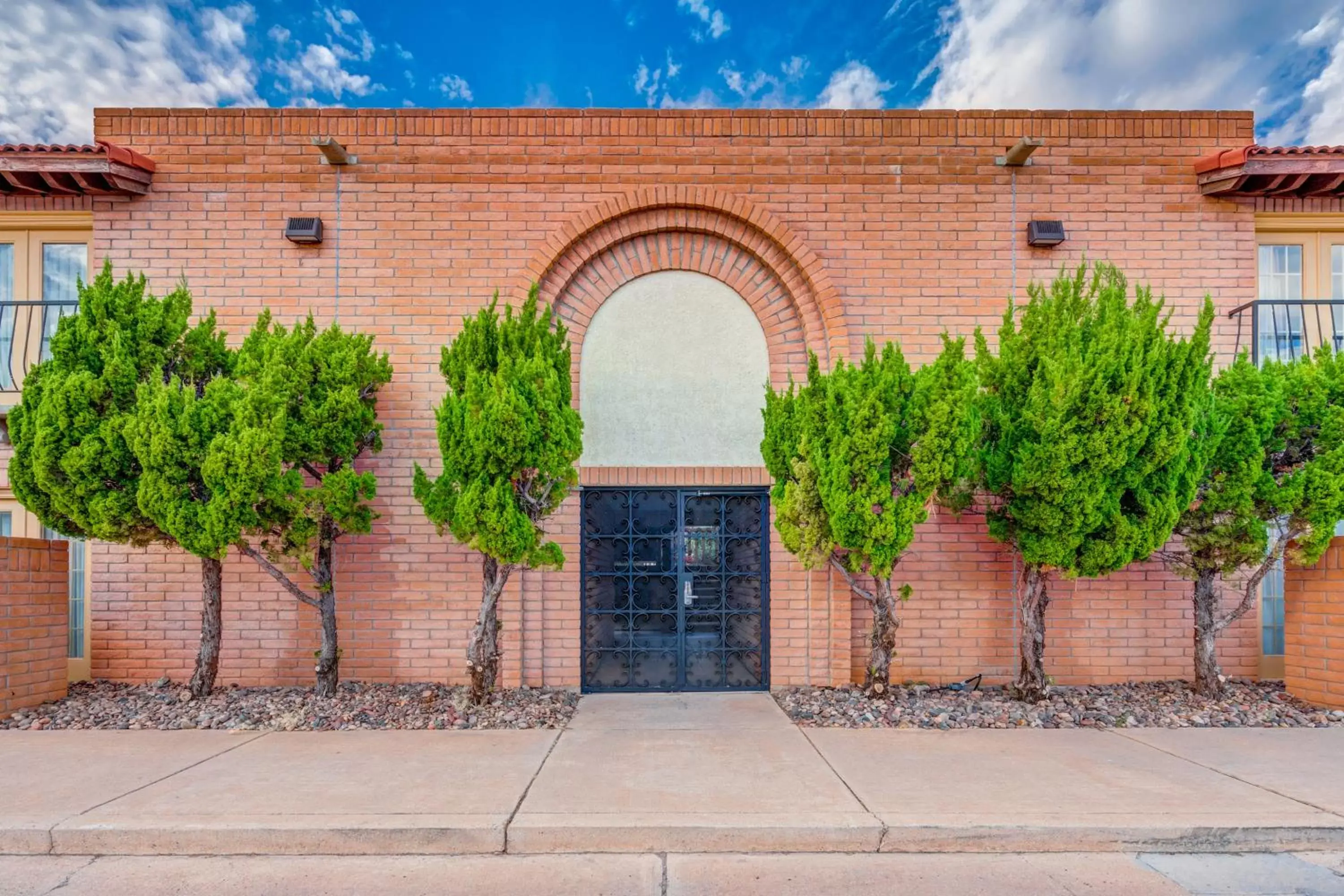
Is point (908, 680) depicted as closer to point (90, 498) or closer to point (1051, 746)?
point (1051, 746)

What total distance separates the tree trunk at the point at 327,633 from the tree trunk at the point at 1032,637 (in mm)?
5896

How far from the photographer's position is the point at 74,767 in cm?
477

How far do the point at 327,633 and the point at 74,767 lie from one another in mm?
1884

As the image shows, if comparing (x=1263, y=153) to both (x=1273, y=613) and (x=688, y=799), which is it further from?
(x=688, y=799)

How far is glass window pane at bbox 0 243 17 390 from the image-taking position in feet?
23.3

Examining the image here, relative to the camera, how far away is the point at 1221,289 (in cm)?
703

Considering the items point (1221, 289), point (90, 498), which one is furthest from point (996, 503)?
point (90, 498)

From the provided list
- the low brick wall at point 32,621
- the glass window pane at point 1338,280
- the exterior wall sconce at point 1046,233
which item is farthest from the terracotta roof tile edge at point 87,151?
the glass window pane at point 1338,280

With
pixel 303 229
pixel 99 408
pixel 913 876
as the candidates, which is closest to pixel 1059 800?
pixel 913 876

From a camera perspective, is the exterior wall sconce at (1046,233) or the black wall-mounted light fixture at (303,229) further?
the exterior wall sconce at (1046,233)

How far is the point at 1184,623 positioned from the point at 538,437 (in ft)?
20.3

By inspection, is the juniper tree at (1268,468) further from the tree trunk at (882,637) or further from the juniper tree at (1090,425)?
the tree trunk at (882,637)

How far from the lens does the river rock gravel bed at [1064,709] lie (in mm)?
5824

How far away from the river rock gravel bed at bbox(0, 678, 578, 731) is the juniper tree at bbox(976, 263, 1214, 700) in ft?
13.6
